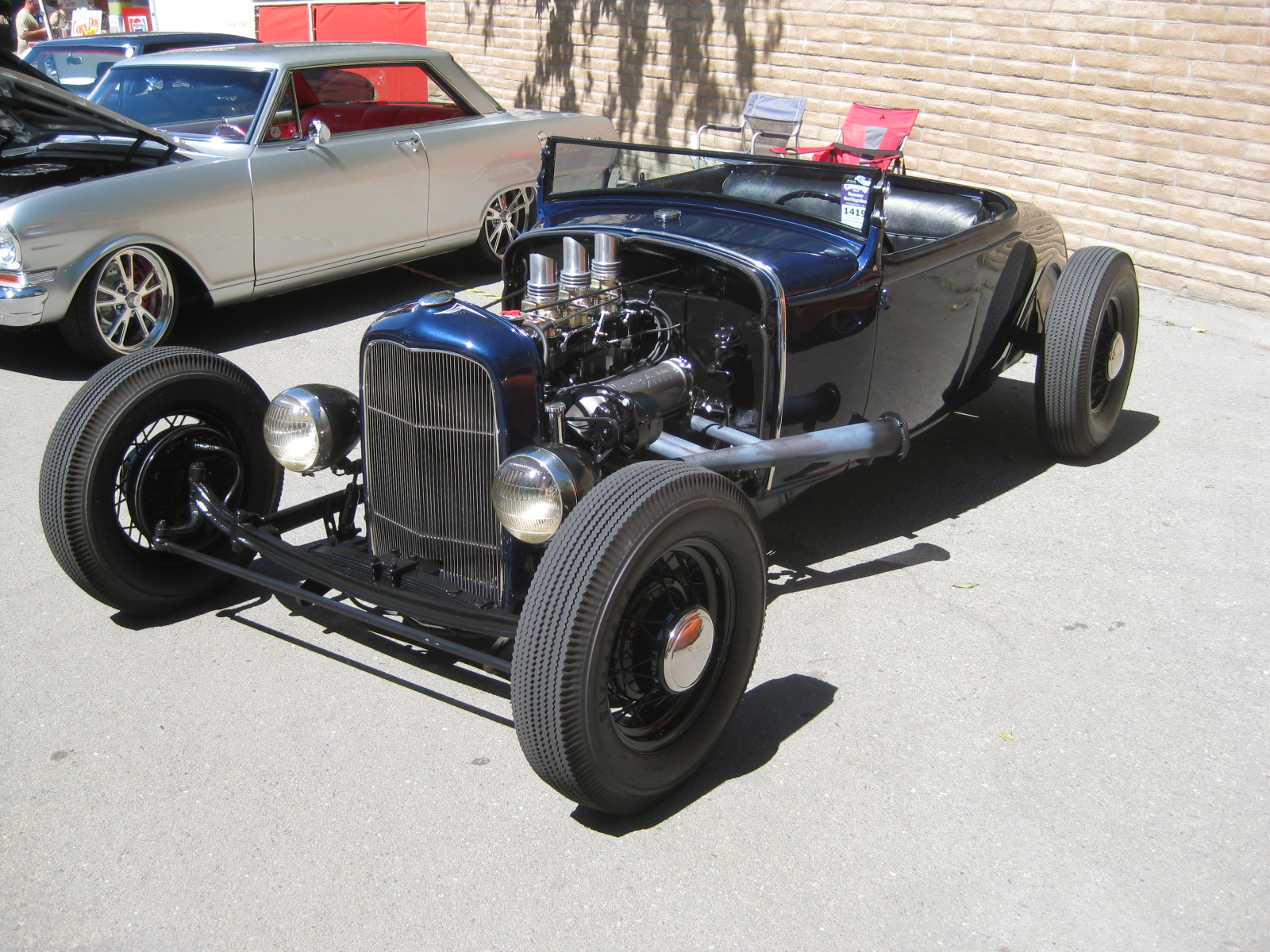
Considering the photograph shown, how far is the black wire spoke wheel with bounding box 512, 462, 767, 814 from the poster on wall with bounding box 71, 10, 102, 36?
55.8ft

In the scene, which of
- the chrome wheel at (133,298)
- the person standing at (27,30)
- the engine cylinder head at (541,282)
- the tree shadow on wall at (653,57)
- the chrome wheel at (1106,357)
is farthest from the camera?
the person standing at (27,30)

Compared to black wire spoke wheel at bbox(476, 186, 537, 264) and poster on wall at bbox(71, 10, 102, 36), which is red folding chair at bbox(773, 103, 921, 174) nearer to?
black wire spoke wheel at bbox(476, 186, 537, 264)

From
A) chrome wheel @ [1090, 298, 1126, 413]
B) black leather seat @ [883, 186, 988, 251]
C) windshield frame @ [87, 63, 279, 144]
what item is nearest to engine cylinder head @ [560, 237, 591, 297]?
black leather seat @ [883, 186, 988, 251]

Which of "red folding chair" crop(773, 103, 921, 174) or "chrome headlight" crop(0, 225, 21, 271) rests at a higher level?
"red folding chair" crop(773, 103, 921, 174)

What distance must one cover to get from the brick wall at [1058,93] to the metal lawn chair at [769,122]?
0.31m

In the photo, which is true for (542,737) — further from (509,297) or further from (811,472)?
(509,297)

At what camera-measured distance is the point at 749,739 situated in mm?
3248

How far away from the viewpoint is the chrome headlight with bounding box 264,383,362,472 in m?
3.44

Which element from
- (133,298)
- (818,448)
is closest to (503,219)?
(133,298)

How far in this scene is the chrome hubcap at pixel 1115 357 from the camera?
5148mm

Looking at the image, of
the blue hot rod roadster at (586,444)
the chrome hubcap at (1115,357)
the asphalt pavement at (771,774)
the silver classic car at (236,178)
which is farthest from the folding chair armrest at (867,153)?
the silver classic car at (236,178)

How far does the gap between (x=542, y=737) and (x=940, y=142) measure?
7808mm

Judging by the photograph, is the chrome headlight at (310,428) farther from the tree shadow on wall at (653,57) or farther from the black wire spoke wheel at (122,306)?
the tree shadow on wall at (653,57)

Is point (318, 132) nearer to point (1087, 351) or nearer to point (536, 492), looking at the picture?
point (1087, 351)
